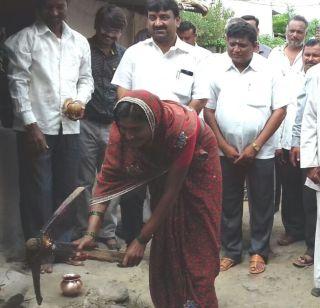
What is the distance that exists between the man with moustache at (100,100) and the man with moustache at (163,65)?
326mm

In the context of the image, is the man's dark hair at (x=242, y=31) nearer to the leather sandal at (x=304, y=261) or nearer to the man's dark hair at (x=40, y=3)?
the man's dark hair at (x=40, y=3)

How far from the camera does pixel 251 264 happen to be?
4703mm

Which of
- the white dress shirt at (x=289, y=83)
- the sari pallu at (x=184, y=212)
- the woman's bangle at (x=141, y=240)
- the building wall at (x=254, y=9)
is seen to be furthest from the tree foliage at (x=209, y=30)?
the woman's bangle at (x=141, y=240)

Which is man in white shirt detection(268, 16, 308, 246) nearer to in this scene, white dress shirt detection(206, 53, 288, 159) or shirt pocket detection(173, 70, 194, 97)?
white dress shirt detection(206, 53, 288, 159)

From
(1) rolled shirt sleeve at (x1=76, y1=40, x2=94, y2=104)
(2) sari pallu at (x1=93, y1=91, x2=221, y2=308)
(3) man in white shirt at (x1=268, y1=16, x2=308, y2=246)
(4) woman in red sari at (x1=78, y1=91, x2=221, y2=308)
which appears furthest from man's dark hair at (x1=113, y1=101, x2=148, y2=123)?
(3) man in white shirt at (x1=268, y1=16, x2=308, y2=246)

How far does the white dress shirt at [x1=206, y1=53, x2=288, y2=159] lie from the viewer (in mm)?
4535

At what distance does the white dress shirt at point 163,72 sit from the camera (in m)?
4.36

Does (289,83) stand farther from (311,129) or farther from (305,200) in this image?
(311,129)

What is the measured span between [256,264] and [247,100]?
4.68 feet

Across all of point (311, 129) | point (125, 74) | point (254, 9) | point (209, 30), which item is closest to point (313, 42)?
point (311, 129)

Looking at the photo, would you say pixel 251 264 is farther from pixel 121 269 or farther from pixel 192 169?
pixel 192 169

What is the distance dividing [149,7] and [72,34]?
0.66 meters

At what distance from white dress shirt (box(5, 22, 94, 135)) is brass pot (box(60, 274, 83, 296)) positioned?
1.11 meters

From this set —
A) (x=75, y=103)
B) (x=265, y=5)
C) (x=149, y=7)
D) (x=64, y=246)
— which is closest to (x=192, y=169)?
(x=64, y=246)
